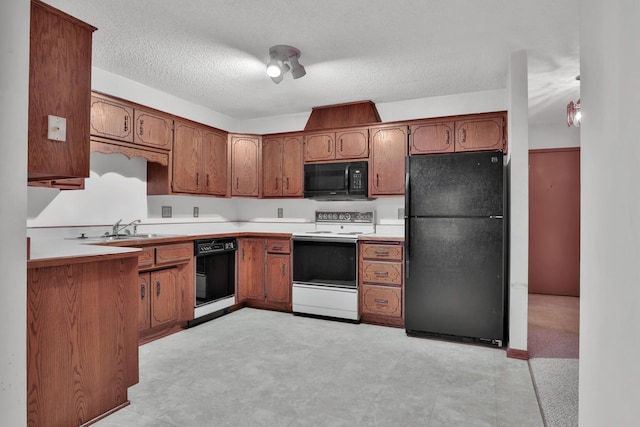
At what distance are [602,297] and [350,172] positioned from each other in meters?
3.50

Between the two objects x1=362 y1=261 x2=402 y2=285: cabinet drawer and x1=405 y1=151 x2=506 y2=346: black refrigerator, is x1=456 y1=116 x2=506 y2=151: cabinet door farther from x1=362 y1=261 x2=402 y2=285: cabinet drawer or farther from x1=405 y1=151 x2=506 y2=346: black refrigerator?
x1=362 y1=261 x2=402 y2=285: cabinet drawer

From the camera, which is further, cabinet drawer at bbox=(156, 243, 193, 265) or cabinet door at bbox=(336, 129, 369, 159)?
cabinet door at bbox=(336, 129, 369, 159)

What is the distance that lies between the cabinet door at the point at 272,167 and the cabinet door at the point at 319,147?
383 millimetres

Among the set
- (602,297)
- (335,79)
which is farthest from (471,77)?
(602,297)

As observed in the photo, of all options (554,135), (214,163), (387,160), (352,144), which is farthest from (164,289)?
(554,135)

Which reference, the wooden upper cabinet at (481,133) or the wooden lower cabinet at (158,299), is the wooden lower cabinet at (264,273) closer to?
the wooden lower cabinet at (158,299)

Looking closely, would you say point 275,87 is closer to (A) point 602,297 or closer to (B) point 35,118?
(B) point 35,118

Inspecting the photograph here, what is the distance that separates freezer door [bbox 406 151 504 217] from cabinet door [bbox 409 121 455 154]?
1.80 ft

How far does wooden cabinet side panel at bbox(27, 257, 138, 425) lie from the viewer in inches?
68.4

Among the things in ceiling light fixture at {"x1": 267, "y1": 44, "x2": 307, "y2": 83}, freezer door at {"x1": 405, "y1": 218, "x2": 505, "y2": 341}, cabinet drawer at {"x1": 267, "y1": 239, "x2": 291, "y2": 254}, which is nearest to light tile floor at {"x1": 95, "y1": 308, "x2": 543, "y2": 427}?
freezer door at {"x1": 405, "y1": 218, "x2": 505, "y2": 341}

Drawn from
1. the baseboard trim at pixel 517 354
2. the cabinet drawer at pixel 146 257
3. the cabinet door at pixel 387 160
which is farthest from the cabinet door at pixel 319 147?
the baseboard trim at pixel 517 354

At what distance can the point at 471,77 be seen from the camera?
3.55 meters

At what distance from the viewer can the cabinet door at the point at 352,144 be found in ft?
13.9

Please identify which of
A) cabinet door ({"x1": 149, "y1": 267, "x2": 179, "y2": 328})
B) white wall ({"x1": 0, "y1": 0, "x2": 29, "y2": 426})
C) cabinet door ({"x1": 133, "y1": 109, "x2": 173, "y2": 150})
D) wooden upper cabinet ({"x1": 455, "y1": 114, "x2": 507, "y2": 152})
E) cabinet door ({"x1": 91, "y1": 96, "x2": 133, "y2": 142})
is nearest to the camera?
white wall ({"x1": 0, "y1": 0, "x2": 29, "y2": 426})
